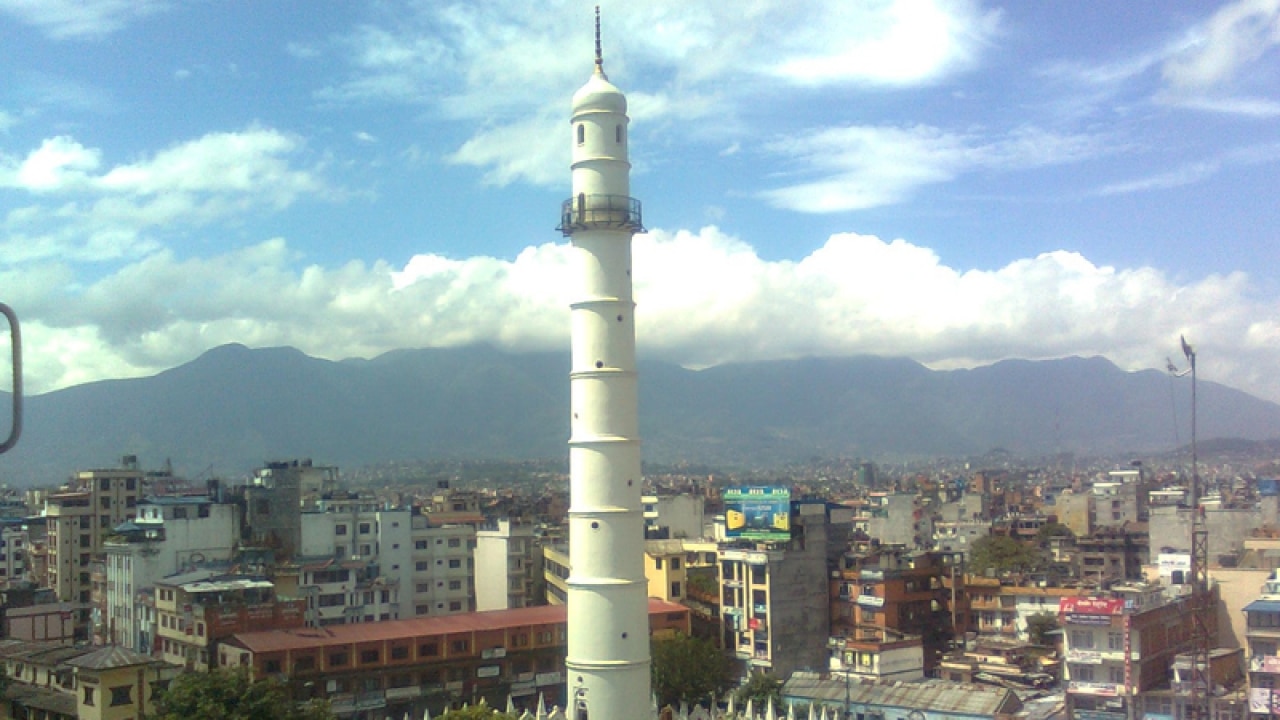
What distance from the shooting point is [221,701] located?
30031 mm

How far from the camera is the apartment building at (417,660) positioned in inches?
1476

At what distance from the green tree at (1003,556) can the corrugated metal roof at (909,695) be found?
25834 mm

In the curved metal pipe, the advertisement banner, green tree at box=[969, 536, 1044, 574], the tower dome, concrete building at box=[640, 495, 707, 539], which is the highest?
the tower dome

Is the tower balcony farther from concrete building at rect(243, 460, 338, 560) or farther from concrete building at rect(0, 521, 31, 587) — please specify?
concrete building at rect(0, 521, 31, 587)

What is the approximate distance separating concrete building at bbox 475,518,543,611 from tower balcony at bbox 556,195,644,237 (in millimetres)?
27190

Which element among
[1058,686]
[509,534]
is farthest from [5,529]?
[1058,686]

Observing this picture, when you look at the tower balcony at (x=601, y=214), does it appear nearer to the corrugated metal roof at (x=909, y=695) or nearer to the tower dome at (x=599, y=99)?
the tower dome at (x=599, y=99)

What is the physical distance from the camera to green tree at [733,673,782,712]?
4031 centimetres

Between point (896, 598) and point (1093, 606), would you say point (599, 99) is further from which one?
point (896, 598)

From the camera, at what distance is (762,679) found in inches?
1609

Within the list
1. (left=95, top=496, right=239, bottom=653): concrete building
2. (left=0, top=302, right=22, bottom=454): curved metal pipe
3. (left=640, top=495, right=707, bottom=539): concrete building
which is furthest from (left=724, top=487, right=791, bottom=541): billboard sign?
(left=0, top=302, right=22, bottom=454): curved metal pipe

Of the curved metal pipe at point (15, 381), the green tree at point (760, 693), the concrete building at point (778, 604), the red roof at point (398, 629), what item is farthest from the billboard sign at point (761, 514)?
the curved metal pipe at point (15, 381)

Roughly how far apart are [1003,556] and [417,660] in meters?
40.1

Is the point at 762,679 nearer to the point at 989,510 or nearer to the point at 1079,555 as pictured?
the point at 1079,555
